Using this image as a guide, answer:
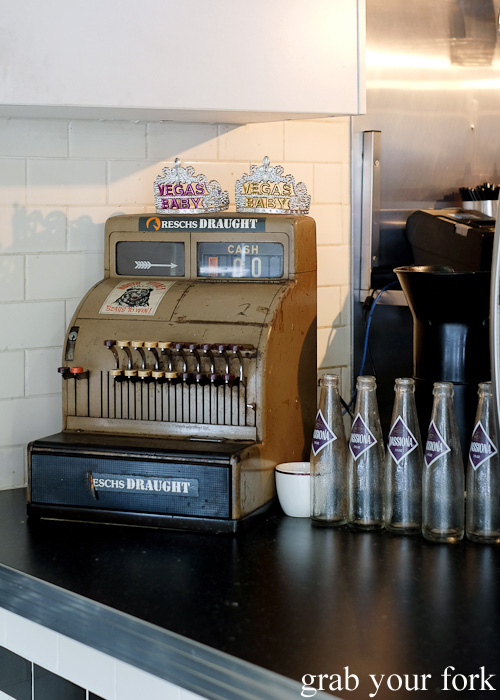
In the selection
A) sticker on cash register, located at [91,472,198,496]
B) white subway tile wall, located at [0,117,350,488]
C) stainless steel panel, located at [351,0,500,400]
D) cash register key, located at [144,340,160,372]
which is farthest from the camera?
stainless steel panel, located at [351,0,500,400]

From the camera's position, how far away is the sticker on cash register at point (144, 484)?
5.91 ft

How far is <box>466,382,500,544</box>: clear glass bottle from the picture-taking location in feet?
5.58

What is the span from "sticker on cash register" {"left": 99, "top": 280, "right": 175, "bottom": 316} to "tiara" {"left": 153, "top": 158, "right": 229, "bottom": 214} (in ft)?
0.62

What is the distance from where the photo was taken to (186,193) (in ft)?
6.96

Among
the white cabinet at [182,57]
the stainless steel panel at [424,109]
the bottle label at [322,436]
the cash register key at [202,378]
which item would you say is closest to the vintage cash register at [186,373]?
the cash register key at [202,378]

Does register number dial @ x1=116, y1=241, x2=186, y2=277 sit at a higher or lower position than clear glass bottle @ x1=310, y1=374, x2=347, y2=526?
higher

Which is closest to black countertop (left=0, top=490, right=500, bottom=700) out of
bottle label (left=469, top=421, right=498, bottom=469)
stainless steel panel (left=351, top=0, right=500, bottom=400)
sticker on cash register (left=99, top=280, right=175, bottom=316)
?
bottle label (left=469, top=421, right=498, bottom=469)

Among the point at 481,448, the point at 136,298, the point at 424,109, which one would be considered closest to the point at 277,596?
the point at 481,448

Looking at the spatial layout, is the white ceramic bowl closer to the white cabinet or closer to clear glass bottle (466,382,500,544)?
clear glass bottle (466,382,500,544)

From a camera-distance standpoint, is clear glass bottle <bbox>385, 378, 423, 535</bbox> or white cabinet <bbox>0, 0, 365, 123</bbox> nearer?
clear glass bottle <bbox>385, 378, 423, 535</bbox>

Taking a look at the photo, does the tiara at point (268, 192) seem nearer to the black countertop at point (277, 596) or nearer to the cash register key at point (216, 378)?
the cash register key at point (216, 378)

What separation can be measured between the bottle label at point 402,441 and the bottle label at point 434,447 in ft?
0.13

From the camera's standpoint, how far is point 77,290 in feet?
7.50

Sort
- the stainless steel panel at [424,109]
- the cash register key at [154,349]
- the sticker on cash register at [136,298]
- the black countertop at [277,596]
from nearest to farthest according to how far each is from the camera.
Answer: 1. the black countertop at [277,596]
2. the cash register key at [154,349]
3. the sticker on cash register at [136,298]
4. the stainless steel panel at [424,109]
